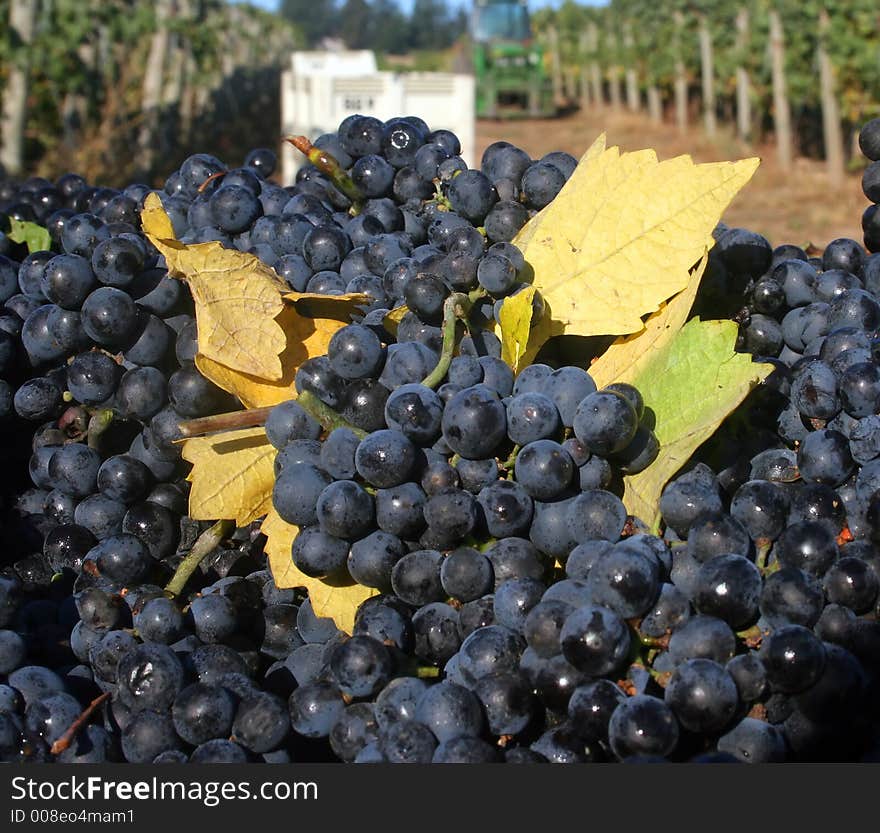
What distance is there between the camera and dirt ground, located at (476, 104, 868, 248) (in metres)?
8.84

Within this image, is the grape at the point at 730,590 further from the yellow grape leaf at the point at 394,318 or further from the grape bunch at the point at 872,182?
the grape bunch at the point at 872,182

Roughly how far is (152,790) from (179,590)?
0.23m

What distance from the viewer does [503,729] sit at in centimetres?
82

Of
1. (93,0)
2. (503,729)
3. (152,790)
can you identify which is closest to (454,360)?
(503,729)

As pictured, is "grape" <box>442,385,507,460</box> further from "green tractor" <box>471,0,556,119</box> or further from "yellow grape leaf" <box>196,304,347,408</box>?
"green tractor" <box>471,0,556,119</box>

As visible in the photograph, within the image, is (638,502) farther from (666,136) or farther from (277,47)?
(277,47)

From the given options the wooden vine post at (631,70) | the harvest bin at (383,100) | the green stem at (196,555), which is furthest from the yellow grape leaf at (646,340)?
the wooden vine post at (631,70)

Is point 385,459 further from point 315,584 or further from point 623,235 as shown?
point 623,235

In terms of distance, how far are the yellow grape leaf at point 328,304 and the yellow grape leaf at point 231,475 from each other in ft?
0.52

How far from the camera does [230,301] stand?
42.3 inches

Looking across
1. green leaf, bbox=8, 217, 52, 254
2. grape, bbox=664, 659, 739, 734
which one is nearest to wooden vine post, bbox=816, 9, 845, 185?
green leaf, bbox=8, 217, 52, 254

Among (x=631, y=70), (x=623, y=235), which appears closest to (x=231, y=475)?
(x=623, y=235)

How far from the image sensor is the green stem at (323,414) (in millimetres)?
969

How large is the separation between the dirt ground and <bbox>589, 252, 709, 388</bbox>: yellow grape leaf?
2.82 m
